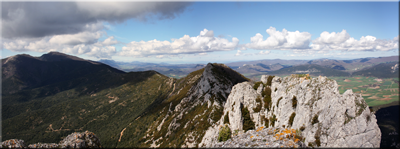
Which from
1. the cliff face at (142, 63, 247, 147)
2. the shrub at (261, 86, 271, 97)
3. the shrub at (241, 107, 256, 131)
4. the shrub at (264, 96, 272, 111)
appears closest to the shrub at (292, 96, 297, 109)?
the shrub at (264, 96, 272, 111)

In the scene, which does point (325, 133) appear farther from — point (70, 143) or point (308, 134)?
point (70, 143)

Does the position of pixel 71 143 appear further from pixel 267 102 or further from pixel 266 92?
pixel 266 92

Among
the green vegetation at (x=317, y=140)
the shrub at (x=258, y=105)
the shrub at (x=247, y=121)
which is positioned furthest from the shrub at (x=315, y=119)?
the shrub at (x=247, y=121)

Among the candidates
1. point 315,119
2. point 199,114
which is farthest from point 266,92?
point 199,114

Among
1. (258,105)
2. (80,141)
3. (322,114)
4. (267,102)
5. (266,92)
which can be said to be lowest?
(80,141)

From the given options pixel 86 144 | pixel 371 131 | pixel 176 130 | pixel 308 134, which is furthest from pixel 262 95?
pixel 176 130

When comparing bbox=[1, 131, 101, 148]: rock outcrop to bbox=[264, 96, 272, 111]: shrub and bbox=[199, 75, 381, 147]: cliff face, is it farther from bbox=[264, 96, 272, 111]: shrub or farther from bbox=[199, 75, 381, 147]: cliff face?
bbox=[264, 96, 272, 111]: shrub

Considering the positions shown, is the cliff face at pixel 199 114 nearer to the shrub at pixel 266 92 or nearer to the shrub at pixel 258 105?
the shrub at pixel 258 105

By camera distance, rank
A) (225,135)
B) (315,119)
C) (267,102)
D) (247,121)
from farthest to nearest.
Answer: (225,135), (247,121), (267,102), (315,119)

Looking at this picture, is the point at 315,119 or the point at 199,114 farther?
the point at 199,114
